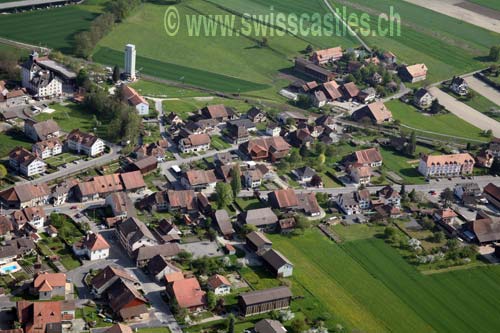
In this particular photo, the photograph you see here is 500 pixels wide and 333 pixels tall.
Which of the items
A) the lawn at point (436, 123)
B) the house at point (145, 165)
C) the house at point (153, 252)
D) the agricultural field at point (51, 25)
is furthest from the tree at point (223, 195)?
the agricultural field at point (51, 25)

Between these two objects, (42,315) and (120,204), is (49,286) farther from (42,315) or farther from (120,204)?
(120,204)

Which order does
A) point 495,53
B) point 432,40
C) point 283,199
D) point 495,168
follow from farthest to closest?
1. point 432,40
2. point 495,53
3. point 495,168
4. point 283,199

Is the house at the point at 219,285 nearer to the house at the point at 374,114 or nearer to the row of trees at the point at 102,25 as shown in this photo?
the house at the point at 374,114

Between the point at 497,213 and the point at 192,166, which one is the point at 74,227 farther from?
the point at 497,213

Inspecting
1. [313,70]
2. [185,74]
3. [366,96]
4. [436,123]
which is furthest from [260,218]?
[313,70]

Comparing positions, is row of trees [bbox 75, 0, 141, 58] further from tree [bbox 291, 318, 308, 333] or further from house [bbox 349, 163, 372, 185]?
tree [bbox 291, 318, 308, 333]

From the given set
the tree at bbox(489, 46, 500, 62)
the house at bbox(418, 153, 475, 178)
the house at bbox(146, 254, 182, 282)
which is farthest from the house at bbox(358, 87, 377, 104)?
the house at bbox(146, 254, 182, 282)

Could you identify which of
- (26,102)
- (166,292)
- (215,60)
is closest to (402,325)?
(166,292)
